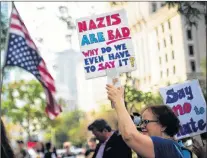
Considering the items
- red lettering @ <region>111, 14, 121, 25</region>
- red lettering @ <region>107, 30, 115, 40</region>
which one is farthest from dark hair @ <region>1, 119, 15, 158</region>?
red lettering @ <region>111, 14, 121, 25</region>

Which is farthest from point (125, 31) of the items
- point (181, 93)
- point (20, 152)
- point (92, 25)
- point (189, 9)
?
point (189, 9)

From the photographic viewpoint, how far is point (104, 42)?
346cm

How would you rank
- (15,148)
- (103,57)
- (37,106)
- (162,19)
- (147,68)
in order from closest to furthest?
1. (15,148)
2. (103,57)
3. (37,106)
4. (162,19)
5. (147,68)

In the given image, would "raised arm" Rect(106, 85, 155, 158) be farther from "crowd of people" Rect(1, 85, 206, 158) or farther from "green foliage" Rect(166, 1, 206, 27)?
"green foliage" Rect(166, 1, 206, 27)

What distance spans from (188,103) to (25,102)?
83.4 ft

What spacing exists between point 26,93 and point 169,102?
24.3m

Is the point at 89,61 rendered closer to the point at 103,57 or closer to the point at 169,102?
the point at 103,57

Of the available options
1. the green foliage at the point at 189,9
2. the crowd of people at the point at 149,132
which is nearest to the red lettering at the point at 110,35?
the crowd of people at the point at 149,132

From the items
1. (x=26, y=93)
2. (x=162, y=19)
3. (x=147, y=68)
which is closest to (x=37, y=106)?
(x=26, y=93)

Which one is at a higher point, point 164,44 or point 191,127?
point 164,44

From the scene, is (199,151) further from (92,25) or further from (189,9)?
(189,9)

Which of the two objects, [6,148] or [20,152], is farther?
[20,152]

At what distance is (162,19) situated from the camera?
136 ft

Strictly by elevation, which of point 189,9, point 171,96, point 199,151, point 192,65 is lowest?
point 199,151
